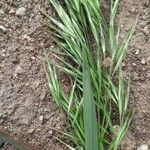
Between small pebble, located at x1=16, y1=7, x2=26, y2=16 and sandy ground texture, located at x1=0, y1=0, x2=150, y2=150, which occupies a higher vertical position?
small pebble, located at x1=16, y1=7, x2=26, y2=16

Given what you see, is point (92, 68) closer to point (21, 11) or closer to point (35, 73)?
point (35, 73)

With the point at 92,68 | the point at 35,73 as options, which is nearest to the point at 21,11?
the point at 35,73

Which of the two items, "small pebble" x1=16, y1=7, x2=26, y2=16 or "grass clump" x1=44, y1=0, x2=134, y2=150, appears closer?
"grass clump" x1=44, y1=0, x2=134, y2=150

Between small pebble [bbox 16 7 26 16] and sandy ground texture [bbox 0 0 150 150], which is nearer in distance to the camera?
sandy ground texture [bbox 0 0 150 150]

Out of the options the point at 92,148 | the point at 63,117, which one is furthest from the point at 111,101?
the point at 92,148

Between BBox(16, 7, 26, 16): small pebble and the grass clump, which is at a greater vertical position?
BBox(16, 7, 26, 16): small pebble
